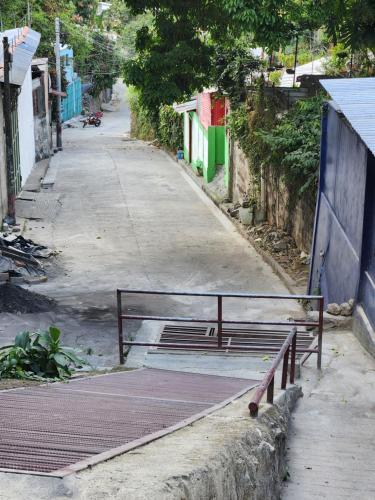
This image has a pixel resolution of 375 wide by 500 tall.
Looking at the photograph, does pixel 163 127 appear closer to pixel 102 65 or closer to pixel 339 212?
pixel 102 65

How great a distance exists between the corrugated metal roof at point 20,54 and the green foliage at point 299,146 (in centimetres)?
694

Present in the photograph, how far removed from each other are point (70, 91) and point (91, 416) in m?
46.2

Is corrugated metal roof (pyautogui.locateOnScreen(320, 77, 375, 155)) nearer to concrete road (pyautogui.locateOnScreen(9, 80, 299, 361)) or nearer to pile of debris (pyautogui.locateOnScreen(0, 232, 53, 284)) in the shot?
concrete road (pyautogui.locateOnScreen(9, 80, 299, 361))

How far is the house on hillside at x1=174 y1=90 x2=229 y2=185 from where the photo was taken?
84.9ft

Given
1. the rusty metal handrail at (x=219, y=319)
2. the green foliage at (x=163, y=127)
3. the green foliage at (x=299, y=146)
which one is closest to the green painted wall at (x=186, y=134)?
the green foliage at (x=163, y=127)

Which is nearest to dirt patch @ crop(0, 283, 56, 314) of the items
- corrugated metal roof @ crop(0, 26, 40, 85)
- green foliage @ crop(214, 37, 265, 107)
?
corrugated metal roof @ crop(0, 26, 40, 85)

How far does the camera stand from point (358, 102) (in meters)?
9.44

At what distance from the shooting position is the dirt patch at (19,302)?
38.7 feet

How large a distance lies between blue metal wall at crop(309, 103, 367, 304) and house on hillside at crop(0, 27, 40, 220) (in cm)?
951

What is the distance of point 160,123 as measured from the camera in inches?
1479

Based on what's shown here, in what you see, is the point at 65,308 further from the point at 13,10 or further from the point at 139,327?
the point at 13,10

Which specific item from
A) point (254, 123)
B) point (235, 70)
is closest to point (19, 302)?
point (254, 123)

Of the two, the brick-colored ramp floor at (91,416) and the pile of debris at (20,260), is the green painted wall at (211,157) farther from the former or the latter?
the brick-colored ramp floor at (91,416)

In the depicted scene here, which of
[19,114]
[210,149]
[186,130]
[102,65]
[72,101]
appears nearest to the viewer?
[19,114]
